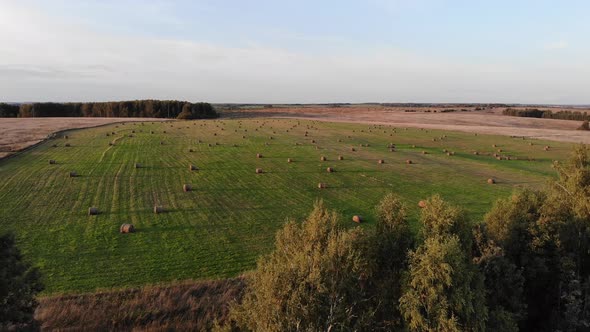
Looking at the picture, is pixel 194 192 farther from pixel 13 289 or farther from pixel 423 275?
pixel 423 275

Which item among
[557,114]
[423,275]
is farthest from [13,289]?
[557,114]

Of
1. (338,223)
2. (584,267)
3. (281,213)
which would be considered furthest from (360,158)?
(338,223)

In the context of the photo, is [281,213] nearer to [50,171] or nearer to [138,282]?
[138,282]

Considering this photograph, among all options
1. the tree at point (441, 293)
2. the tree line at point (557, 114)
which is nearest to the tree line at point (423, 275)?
the tree at point (441, 293)

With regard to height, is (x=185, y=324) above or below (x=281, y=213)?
below

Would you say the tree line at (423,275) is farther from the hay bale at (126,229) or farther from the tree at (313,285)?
the hay bale at (126,229)

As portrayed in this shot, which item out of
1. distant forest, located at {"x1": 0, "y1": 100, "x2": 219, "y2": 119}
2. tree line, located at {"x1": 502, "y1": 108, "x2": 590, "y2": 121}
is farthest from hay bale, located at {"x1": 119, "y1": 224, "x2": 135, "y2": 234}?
tree line, located at {"x1": 502, "y1": 108, "x2": 590, "y2": 121}
